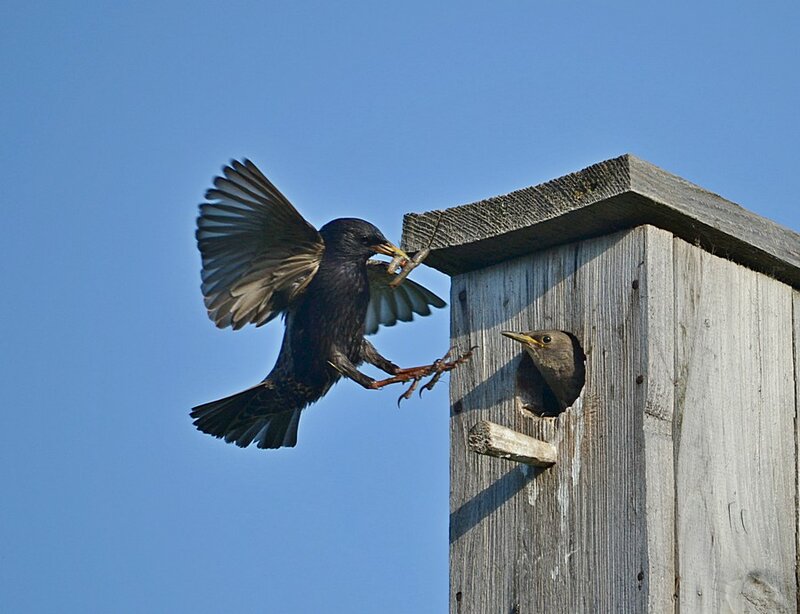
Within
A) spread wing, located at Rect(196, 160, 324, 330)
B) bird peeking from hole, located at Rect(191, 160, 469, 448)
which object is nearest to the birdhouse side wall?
bird peeking from hole, located at Rect(191, 160, 469, 448)

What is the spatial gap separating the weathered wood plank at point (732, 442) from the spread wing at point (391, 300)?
1499mm

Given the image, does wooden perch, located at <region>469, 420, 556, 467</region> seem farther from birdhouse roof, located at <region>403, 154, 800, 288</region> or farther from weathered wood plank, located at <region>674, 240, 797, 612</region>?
birdhouse roof, located at <region>403, 154, 800, 288</region>

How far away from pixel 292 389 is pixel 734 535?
1.92 metres

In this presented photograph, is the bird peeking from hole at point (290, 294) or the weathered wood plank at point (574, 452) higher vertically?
the bird peeking from hole at point (290, 294)

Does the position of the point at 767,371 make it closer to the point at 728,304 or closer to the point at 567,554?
the point at 728,304

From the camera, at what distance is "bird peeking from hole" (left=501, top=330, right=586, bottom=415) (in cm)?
396

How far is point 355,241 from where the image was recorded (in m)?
4.94

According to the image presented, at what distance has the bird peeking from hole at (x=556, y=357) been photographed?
13.0 feet

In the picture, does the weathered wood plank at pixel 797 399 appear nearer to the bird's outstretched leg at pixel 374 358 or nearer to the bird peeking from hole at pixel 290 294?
the bird peeking from hole at pixel 290 294

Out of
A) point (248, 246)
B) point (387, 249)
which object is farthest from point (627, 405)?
point (248, 246)

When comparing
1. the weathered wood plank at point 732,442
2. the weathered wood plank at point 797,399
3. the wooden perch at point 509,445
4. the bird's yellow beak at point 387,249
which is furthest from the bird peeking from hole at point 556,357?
the bird's yellow beak at point 387,249

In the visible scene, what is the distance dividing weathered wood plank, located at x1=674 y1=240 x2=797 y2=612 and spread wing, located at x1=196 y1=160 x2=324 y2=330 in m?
1.45

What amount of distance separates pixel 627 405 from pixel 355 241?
4.96 feet

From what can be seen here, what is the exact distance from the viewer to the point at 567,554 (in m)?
3.76
